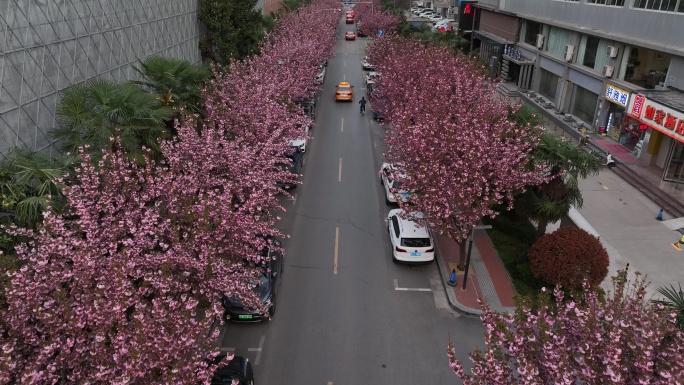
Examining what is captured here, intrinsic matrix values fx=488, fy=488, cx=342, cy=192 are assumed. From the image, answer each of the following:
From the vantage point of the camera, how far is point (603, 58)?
1262 inches

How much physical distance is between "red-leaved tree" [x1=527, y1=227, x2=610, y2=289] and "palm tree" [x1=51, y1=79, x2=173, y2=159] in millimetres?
12819

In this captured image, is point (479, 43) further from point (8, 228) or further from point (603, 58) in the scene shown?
point (8, 228)

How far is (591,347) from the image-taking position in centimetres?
774

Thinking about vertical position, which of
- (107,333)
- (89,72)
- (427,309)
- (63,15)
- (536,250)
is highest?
(63,15)

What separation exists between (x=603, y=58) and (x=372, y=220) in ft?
69.5

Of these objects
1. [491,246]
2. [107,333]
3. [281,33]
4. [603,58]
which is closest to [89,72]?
[107,333]

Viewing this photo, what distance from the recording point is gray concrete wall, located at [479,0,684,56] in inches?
969

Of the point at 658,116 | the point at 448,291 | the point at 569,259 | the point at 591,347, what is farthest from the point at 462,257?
the point at 658,116

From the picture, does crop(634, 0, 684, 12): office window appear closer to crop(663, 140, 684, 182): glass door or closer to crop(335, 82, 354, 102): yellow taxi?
crop(663, 140, 684, 182): glass door

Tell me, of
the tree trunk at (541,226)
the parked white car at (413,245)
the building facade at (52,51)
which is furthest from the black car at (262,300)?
the tree trunk at (541,226)

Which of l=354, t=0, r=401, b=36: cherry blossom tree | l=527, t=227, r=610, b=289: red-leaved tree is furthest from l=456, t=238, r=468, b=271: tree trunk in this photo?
l=354, t=0, r=401, b=36: cherry blossom tree

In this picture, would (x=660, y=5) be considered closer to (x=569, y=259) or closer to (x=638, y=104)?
(x=638, y=104)

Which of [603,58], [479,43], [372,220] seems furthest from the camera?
[479,43]

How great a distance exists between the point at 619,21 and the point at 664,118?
9.54 m
